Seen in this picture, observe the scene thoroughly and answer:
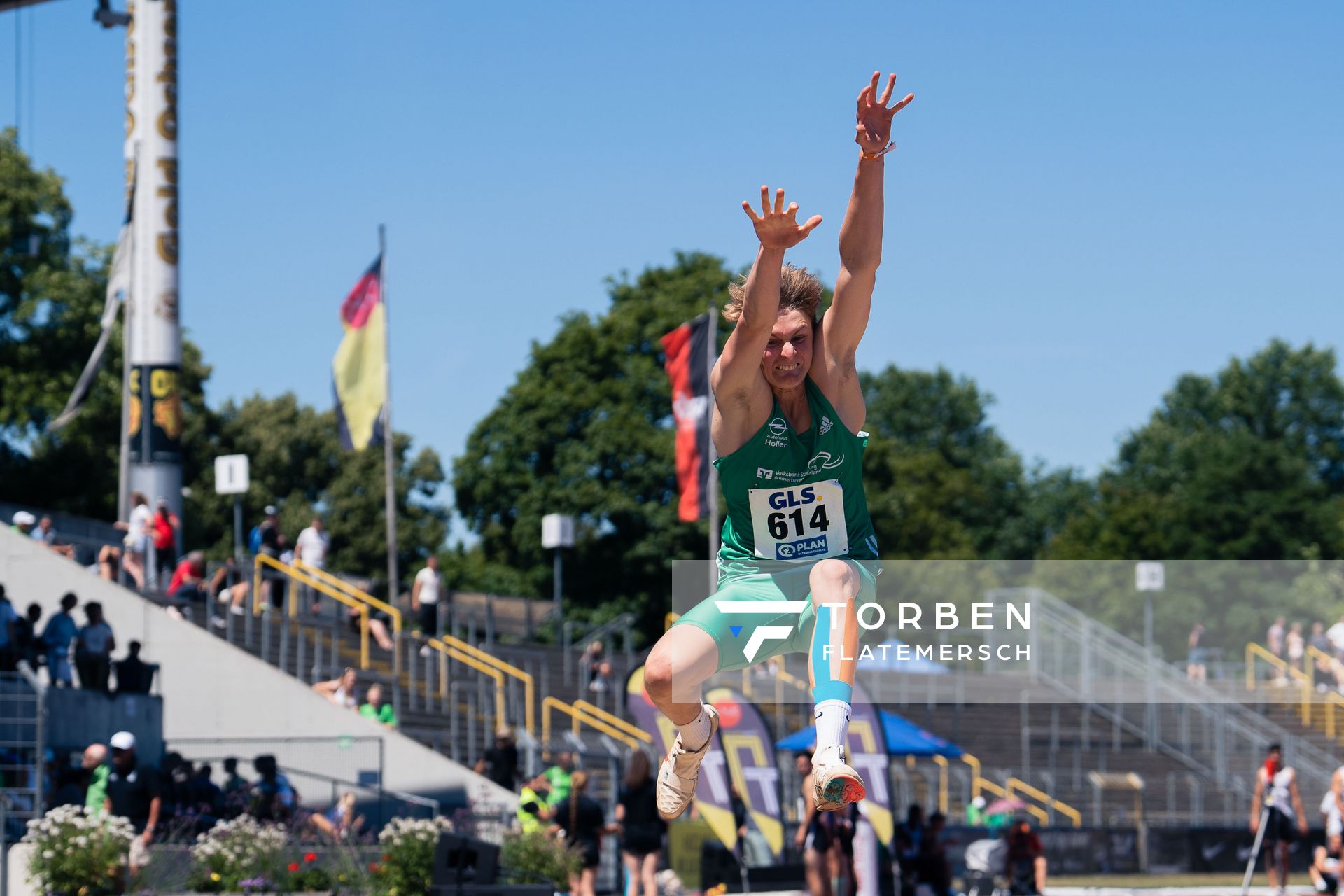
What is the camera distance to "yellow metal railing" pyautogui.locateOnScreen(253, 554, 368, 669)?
25547 millimetres

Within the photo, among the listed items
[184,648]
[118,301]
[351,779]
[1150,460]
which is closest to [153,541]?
[184,648]

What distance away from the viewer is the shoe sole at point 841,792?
6484 millimetres

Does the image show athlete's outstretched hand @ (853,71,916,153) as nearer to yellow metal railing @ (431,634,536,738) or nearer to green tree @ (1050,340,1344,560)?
yellow metal railing @ (431,634,536,738)

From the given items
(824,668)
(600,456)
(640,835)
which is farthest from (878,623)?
(600,456)

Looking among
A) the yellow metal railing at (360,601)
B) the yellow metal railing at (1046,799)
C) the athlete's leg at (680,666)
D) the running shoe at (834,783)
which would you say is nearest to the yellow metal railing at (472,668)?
the yellow metal railing at (360,601)

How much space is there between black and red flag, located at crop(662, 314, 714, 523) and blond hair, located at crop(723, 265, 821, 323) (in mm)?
21956

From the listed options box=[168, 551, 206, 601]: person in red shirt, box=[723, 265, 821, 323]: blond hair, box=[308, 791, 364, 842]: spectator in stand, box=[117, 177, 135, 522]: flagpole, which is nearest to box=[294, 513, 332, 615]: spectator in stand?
box=[168, 551, 206, 601]: person in red shirt

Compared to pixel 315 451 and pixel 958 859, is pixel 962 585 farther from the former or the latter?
pixel 315 451

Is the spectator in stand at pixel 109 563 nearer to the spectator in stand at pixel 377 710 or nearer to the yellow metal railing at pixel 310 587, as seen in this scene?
the yellow metal railing at pixel 310 587

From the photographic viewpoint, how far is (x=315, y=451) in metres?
65.2

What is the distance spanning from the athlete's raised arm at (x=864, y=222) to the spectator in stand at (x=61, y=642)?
48.0 feet

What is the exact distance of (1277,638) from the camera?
3406cm

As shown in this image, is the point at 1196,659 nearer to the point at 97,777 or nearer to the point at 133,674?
the point at 133,674

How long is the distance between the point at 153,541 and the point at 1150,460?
61.3 meters
